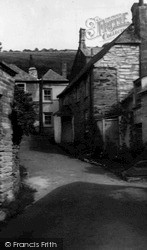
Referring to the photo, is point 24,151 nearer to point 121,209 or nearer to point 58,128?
point 58,128

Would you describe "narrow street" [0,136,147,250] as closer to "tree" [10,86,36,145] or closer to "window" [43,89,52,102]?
"tree" [10,86,36,145]

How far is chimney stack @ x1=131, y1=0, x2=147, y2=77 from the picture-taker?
22261 millimetres

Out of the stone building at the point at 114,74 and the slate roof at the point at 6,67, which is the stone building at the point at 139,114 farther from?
the slate roof at the point at 6,67

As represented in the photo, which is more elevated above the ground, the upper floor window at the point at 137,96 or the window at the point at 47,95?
the window at the point at 47,95

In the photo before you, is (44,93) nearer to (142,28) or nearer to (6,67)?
(142,28)

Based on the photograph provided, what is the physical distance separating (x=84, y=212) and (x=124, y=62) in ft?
50.4

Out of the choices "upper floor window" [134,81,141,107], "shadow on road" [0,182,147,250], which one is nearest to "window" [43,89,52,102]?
"upper floor window" [134,81,141,107]

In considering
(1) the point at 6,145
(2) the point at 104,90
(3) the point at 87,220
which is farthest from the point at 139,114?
(3) the point at 87,220

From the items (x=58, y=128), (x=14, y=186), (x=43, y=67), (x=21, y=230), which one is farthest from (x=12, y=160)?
(x=43, y=67)

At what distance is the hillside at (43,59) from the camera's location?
42312 millimetres

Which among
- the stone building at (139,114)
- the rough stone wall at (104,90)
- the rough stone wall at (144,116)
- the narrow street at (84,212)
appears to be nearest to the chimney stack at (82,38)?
the rough stone wall at (104,90)

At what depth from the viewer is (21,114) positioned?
409 inches

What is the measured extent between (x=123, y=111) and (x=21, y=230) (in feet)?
43.7

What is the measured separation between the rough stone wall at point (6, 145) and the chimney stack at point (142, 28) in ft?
47.1
